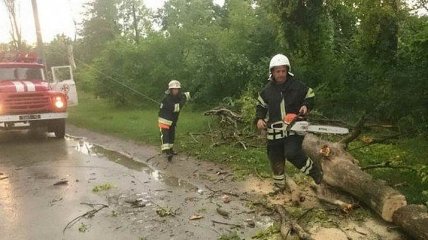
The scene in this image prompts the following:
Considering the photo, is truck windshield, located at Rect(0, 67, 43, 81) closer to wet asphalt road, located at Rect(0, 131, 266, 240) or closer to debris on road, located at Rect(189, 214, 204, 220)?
wet asphalt road, located at Rect(0, 131, 266, 240)

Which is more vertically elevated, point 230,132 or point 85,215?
point 230,132

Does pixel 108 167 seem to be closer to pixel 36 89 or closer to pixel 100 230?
pixel 100 230

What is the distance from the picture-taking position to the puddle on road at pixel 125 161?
7.23 meters

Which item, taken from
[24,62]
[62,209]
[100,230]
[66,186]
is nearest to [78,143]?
[24,62]

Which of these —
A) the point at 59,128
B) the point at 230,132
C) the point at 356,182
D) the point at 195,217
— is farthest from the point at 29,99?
the point at 356,182

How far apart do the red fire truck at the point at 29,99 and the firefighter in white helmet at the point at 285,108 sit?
7399 millimetres

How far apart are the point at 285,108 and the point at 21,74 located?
9008mm

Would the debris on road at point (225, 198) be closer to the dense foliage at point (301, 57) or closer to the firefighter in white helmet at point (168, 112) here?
the firefighter in white helmet at point (168, 112)

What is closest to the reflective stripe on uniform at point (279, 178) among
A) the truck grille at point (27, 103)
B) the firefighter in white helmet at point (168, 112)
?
the firefighter in white helmet at point (168, 112)

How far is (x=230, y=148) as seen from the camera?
921 cm

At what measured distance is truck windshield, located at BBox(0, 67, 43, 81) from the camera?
1179cm

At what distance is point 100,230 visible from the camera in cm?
523

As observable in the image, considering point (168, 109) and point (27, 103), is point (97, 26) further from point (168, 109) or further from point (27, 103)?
point (168, 109)

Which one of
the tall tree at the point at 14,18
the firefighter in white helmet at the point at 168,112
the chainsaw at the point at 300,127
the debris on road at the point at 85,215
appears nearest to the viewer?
the debris on road at the point at 85,215
